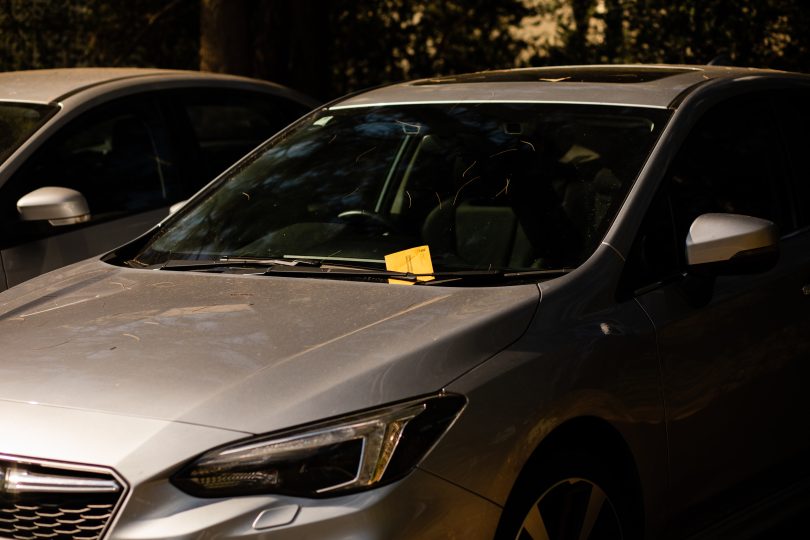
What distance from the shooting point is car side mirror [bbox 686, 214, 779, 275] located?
4164mm

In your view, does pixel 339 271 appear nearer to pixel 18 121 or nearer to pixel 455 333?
pixel 455 333

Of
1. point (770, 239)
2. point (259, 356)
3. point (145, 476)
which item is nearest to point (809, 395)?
point (770, 239)

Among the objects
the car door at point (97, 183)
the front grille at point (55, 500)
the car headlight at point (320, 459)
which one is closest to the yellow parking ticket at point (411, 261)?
the car headlight at point (320, 459)

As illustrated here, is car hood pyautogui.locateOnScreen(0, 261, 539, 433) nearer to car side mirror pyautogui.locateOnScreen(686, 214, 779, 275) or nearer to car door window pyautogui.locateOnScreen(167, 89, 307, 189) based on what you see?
car side mirror pyautogui.locateOnScreen(686, 214, 779, 275)

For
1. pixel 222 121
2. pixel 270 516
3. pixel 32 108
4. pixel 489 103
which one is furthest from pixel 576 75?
pixel 222 121

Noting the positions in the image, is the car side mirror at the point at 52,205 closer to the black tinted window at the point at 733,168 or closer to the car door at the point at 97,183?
the car door at the point at 97,183

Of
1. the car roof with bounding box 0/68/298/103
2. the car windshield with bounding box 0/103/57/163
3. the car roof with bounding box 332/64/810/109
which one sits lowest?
the car windshield with bounding box 0/103/57/163

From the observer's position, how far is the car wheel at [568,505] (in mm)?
3455

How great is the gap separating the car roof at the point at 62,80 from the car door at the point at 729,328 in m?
3.29

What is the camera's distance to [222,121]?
7.55 m

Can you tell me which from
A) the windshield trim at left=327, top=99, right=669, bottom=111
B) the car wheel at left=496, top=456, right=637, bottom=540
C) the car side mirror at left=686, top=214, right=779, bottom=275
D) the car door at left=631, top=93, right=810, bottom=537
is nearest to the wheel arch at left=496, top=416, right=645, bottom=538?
the car wheel at left=496, top=456, right=637, bottom=540

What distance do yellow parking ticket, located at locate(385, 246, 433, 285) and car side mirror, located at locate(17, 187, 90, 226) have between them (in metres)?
2.17

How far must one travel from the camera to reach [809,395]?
4820mm

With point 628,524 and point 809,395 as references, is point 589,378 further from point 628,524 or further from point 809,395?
point 809,395
